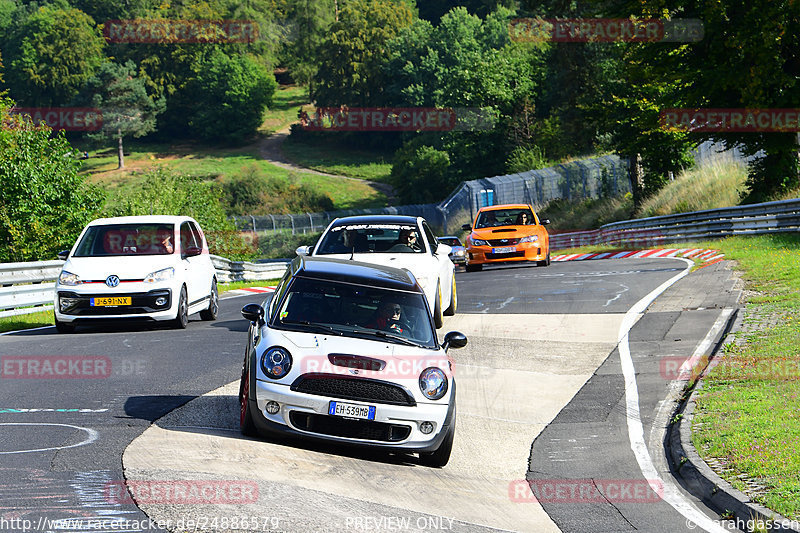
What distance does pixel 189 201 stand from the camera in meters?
46.7

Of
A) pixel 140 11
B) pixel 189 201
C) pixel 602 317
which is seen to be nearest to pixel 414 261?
pixel 602 317

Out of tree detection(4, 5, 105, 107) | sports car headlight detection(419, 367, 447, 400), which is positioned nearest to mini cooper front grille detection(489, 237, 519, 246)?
sports car headlight detection(419, 367, 447, 400)

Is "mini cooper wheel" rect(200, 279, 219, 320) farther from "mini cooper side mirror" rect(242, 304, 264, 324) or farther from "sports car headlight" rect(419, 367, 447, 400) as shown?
"sports car headlight" rect(419, 367, 447, 400)

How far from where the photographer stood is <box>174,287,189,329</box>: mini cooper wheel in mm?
15984

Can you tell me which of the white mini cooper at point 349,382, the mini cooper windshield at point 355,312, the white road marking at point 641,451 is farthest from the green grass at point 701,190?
the white mini cooper at point 349,382

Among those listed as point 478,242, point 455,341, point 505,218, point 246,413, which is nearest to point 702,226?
point 505,218

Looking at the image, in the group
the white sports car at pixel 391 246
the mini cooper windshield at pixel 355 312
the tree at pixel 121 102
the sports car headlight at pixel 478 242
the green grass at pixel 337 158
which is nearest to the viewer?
the mini cooper windshield at pixel 355 312

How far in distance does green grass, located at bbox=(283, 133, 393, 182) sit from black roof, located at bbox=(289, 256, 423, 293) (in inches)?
4109

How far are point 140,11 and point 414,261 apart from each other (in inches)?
5652

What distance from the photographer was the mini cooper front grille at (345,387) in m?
7.96

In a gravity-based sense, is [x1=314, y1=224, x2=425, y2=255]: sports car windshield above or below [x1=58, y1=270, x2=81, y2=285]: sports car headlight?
above

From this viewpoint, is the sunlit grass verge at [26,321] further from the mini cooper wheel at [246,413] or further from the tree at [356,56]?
→ the tree at [356,56]

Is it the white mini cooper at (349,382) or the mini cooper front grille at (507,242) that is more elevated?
the white mini cooper at (349,382)

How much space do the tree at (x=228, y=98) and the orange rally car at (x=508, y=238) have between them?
105 m
